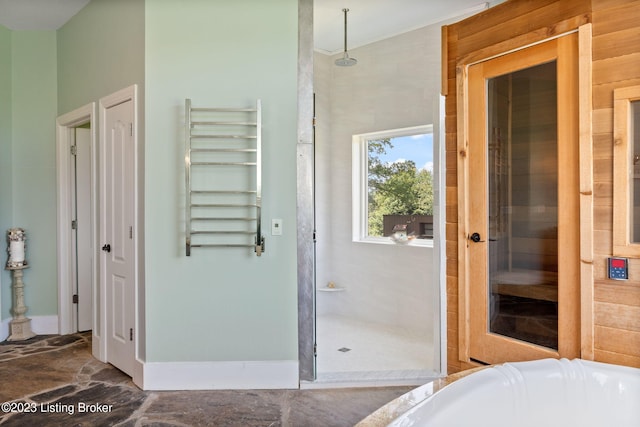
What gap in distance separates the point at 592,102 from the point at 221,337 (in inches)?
101

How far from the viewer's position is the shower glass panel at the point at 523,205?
2367 millimetres

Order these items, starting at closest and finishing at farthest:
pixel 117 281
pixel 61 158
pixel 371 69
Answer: pixel 117 281 < pixel 61 158 < pixel 371 69

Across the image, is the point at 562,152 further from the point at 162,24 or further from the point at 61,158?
the point at 61,158

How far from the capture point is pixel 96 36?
3402mm

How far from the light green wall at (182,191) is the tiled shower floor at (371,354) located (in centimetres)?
50

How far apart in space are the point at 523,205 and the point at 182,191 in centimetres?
215

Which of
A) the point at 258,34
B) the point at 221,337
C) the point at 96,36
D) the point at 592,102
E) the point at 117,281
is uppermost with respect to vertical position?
the point at 96,36

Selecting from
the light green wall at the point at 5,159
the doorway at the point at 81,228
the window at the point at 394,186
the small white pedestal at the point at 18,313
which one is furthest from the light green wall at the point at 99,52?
the window at the point at 394,186

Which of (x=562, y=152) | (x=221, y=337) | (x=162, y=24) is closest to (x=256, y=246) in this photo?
(x=221, y=337)

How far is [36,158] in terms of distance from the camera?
159 inches

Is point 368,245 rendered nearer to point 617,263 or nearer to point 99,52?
point 617,263

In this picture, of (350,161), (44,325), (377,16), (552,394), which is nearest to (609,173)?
(552,394)

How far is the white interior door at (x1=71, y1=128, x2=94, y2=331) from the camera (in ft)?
13.4

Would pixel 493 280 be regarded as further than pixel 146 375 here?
No
